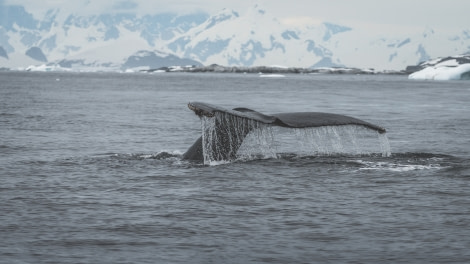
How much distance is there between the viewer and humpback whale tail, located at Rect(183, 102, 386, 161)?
1148cm

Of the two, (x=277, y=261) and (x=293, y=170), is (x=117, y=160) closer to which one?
(x=293, y=170)

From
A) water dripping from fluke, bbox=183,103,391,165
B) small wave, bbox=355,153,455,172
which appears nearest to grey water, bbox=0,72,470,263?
small wave, bbox=355,153,455,172

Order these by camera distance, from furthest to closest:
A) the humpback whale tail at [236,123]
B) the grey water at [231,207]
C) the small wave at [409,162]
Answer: the small wave at [409,162]
the humpback whale tail at [236,123]
the grey water at [231,207]

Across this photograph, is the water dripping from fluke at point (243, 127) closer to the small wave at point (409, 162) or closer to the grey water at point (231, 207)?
the grey water at point (231, 207)

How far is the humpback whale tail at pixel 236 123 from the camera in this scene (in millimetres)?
11477

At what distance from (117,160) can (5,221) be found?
19.6 feet

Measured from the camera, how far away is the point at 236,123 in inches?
487

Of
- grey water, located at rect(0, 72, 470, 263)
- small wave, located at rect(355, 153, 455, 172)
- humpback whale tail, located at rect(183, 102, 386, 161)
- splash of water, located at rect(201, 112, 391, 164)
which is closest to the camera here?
grey water, located at rect(0, 72, 470, 263)

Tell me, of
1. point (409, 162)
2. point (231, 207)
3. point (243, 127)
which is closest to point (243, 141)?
point (243, 127)

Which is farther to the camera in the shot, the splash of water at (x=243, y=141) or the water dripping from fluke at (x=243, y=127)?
the splash of water at (x=243, y=141)

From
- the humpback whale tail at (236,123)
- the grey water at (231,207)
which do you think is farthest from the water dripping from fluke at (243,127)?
the grey water at (231,207)

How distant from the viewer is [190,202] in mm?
10680

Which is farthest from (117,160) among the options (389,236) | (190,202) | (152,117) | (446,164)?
(152,117)

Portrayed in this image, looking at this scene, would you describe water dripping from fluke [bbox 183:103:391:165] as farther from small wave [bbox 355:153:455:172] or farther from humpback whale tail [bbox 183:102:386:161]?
small wave [bbox 355:153:455:172]
